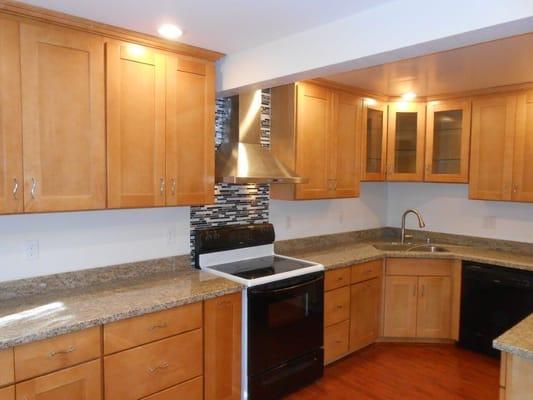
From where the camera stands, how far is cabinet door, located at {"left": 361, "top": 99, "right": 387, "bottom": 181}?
3.81m

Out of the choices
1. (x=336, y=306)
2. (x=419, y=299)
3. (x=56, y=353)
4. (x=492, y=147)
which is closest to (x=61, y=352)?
(x=56, y=353)

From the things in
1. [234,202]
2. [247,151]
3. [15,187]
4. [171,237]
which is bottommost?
[171,237]

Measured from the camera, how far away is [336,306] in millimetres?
3299

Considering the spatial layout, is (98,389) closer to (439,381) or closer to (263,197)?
(263,197)

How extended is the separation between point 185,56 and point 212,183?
0.83 metres

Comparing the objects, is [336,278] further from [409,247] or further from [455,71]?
[455,71]

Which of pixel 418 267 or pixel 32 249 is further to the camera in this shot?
pixel 418 267

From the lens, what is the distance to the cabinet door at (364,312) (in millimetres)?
3457

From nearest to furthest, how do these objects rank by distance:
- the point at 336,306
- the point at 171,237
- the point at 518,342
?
the point at 518,342, the point at 171,237, the point at 336,306

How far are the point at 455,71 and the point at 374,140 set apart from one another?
1.09 meters

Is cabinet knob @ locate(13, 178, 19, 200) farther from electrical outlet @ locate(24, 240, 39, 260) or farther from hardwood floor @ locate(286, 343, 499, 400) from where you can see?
hardwood floor @ locate(286, 343, 499, 400)

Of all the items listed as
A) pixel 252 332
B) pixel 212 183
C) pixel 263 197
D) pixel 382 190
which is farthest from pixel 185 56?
pixel 382 190

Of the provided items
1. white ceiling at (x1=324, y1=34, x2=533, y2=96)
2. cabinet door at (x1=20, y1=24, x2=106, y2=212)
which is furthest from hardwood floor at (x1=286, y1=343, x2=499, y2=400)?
white ceiling at (x1=324, y1=34, x2=533, y2=96)

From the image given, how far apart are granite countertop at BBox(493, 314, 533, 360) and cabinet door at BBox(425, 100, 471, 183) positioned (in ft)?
7.49
